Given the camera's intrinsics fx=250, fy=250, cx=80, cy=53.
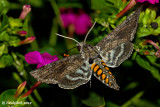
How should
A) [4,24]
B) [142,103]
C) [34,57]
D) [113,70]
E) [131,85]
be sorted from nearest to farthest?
1. [34,57]
2. [4,24]
3. [113,70]
4. [131,85]
5. [142,103]

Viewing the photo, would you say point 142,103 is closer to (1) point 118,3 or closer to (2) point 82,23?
(1) point 118,3

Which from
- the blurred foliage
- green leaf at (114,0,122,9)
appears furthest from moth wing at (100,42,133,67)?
green leaf at (114,0,122,9)

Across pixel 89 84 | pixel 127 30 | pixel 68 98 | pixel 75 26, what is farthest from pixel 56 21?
pixel 127 30

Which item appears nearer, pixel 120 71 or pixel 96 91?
pixel 96 91

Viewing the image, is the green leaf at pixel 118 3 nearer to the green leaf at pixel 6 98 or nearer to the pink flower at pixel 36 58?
the pink flower at pixel 36 58

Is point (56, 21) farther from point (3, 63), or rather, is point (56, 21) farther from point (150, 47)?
point (150, 47)

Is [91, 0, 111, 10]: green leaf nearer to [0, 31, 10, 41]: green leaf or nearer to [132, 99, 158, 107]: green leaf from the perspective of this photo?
[0, 31, 10, 41]: green leaf

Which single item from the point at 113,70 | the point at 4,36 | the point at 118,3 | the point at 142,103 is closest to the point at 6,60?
the point at 4,36
